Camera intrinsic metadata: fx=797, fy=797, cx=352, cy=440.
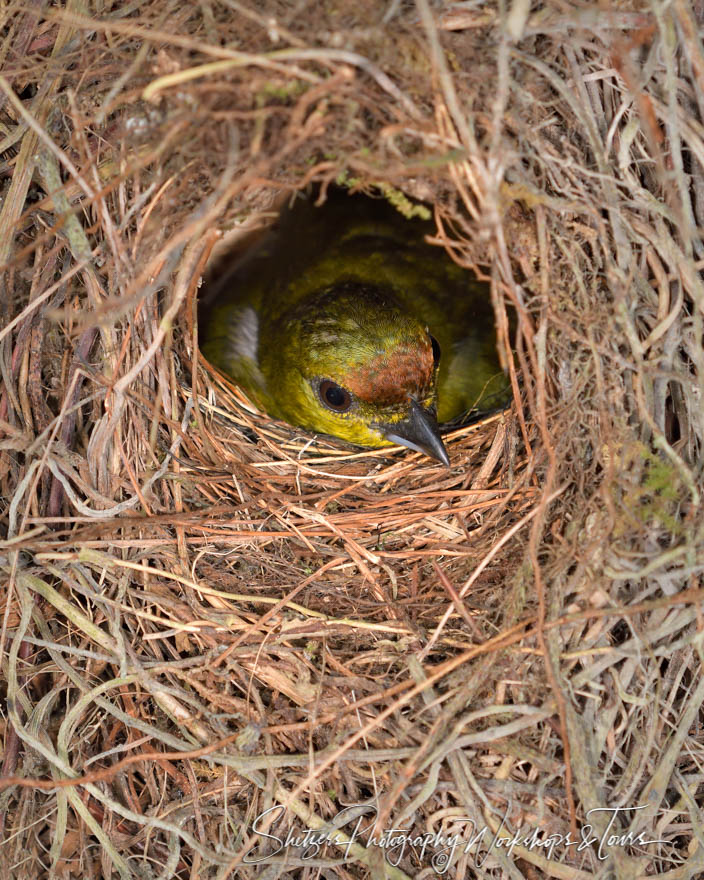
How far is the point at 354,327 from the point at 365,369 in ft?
0.61

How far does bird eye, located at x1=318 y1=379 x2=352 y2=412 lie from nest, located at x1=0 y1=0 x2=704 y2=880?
0.80m

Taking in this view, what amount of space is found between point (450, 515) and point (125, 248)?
1408 millimetres

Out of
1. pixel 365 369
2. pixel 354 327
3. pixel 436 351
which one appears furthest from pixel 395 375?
pixel 436 351

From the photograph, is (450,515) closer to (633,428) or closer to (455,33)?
(633,428)

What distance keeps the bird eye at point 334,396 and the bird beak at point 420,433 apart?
0.73 ft

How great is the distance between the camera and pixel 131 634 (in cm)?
249

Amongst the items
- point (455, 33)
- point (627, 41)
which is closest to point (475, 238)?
point (455, 33)

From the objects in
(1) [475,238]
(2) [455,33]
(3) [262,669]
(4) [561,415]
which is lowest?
(3) [262,669]

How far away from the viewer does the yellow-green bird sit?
3301 millimetres

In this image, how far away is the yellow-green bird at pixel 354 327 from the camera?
3.30 metres

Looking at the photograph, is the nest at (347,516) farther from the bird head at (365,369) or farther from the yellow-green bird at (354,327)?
the yellow-green bird at (354,327)

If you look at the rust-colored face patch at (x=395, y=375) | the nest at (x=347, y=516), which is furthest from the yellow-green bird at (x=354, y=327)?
the nest at (x=347, y=516)

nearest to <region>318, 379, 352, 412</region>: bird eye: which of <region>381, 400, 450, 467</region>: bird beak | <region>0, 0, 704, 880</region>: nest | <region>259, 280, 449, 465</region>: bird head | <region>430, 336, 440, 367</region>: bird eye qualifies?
<region>259, 280, 449, 465</region>: bird head

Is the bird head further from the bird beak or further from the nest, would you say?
the nest
